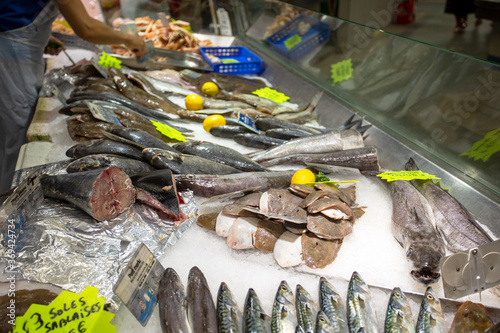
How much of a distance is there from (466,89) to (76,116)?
3213 millimetres

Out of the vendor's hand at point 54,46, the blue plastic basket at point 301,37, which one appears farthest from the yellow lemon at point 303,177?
the vendor's hand at point 54,46

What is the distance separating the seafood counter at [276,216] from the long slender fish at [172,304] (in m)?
0.01

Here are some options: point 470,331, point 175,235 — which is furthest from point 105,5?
point 470,331

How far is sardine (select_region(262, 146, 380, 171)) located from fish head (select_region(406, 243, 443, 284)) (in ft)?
3.02

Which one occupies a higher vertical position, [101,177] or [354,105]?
[101,177]

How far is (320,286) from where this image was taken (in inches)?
74.3

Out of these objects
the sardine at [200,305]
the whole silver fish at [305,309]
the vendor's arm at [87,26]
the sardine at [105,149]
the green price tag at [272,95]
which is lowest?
the green price tag at [272,95]

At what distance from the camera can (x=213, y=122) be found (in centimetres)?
360

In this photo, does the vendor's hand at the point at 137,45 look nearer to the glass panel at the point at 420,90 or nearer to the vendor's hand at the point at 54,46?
the vendor's hand at the point at 54,46

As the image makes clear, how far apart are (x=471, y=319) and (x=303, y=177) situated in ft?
4.36

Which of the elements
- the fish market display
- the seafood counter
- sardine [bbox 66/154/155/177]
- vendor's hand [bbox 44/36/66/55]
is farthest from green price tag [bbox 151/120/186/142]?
vendor's hand [bbox 44/36/66/55]

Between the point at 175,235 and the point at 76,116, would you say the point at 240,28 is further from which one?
the point at 175,235

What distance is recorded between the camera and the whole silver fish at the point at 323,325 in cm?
158

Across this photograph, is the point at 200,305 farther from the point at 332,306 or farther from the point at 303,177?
the point at 303,177
